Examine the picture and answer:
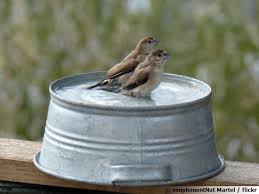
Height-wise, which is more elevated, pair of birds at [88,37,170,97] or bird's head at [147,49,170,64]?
bird's head at [147,49,170,64]

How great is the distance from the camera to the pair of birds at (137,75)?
2256 millimetres

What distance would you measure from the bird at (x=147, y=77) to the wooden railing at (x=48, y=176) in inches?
9.6

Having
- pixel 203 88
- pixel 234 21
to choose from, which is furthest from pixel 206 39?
pixel 203 88

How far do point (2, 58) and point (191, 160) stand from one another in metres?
2.19

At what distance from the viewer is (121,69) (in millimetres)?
2324

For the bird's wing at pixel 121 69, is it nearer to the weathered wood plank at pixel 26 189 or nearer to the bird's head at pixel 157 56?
the bird's head at pixel 157 56

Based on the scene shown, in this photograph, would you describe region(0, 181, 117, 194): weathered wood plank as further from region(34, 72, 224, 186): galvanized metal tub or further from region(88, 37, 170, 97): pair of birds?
region(88, 37, 170, 97): pair of birds

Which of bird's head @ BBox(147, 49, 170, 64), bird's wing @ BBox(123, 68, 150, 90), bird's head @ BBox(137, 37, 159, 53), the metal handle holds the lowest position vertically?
the metal handle

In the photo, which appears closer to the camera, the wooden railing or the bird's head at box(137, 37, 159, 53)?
the wooden railing

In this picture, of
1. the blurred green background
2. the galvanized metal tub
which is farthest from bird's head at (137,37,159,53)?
the blurred green background

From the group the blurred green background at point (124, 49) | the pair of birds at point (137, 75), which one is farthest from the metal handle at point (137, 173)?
the blurred green background at point (124, 49)

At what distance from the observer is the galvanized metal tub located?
2.06m

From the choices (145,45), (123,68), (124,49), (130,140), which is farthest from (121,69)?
(124,49)

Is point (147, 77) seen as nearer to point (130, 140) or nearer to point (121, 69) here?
point (121, 69)
